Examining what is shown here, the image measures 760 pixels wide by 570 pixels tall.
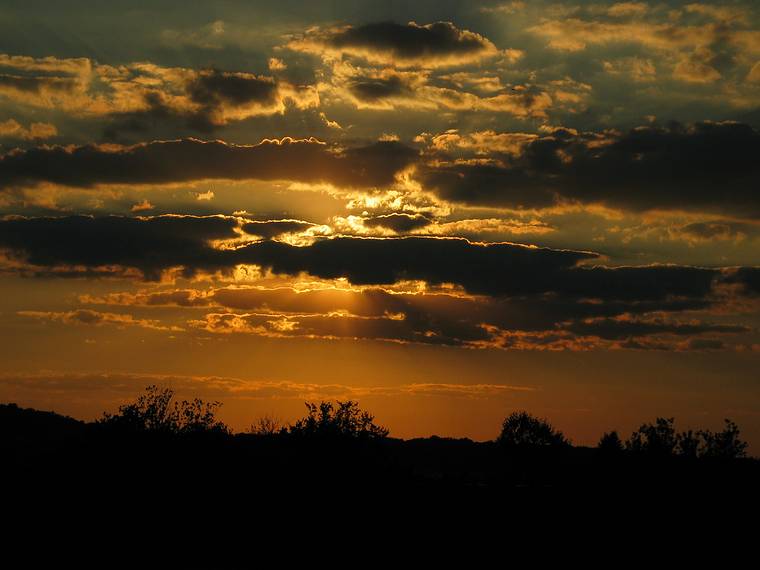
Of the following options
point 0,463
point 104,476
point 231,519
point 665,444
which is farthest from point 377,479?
point 665,444

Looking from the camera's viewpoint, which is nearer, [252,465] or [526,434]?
[252,465]

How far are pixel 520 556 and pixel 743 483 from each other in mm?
19876

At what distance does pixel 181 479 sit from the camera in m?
63.0

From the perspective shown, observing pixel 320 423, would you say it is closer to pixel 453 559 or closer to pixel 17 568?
pixel 453 559

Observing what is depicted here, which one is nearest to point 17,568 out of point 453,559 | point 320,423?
point 453,559

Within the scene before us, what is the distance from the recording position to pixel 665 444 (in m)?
107

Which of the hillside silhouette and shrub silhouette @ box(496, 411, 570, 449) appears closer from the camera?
the hillside silhouette

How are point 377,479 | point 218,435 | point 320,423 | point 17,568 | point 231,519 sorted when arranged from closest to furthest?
point 17,568 → point 231,519 → point 377,479 → point 218,435 → point 320,423

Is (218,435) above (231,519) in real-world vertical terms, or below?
above

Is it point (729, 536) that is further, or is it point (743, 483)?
point (743, 483)

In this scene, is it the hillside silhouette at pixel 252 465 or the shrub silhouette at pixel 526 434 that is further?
the shrub silhouette at pixel 526 434

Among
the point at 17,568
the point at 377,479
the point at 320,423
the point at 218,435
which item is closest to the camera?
the point at 17,568

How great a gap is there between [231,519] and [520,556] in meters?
17.4

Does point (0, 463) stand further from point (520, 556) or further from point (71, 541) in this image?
point (520, 556)
